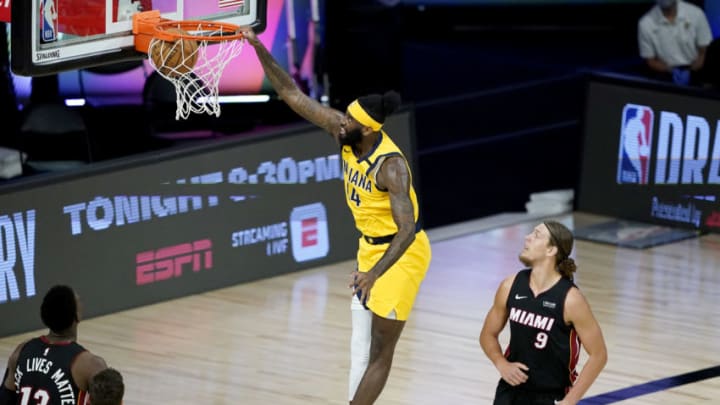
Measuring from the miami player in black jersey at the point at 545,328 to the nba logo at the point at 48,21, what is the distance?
2.63m

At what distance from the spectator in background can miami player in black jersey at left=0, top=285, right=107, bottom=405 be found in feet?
27.5

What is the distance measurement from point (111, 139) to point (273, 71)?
561cm

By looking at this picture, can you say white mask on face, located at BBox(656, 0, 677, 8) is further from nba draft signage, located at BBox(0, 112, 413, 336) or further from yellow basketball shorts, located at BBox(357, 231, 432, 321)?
yellow basketball shorts, located at BBox(357, 231, 432, 321)

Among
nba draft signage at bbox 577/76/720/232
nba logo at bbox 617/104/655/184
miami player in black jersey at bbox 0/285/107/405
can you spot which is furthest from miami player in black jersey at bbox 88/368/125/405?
nba logo at bbox 617/104/655/184

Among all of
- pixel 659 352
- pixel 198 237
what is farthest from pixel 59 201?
pixel 659 352

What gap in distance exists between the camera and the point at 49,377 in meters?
6.22

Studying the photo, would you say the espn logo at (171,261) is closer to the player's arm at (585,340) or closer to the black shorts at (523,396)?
the black shorts at (523,396)

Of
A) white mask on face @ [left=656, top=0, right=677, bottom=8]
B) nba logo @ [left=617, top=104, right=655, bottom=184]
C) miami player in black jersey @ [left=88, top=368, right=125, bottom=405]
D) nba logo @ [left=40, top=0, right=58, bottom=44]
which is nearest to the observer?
miami player in black jersey @ [left=88, top=368, right=125, bottom=405]

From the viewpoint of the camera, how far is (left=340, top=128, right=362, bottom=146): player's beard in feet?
24.3

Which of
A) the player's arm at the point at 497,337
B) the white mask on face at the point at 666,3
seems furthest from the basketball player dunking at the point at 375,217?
the white mask on face at the point at 666,3

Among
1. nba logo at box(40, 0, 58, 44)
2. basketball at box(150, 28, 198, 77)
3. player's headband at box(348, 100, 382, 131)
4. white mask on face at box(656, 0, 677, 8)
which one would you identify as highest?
nba logo at box(40, 0, 58, 44)

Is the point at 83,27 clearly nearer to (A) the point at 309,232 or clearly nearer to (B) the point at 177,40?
(B) the point at 177,40

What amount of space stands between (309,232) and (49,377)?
5.46 metres

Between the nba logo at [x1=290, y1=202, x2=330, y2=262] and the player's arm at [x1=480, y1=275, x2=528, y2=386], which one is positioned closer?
the player's arm at [x1=480, y1=275, x2=528, y2=386]
